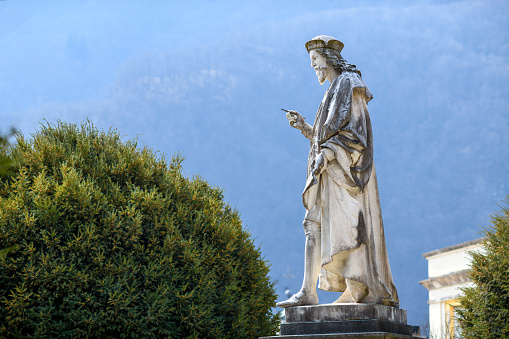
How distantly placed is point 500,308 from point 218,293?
464cm

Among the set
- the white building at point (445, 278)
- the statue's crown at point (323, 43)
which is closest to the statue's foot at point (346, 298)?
the statue's crown at point (323, 43)

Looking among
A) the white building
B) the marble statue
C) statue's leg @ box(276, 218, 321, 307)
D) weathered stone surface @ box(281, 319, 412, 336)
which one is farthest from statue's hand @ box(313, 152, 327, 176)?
the white building

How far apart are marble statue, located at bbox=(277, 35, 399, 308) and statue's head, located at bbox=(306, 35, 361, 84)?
0.16 metres

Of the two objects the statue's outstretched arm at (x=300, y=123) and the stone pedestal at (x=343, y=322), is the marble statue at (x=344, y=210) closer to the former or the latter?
the stone pedestal at (x=343, y=322)

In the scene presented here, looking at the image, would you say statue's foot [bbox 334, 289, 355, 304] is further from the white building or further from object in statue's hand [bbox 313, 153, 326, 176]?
the white building

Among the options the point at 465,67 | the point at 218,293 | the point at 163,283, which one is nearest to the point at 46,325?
the point at 163,283

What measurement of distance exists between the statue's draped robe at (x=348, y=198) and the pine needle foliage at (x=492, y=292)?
13.2 ft

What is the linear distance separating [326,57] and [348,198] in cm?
165

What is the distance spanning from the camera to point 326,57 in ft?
22.7

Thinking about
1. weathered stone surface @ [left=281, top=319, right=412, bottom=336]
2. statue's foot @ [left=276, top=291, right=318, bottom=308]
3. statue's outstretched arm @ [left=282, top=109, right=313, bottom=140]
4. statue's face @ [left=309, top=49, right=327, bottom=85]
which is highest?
statue's face @ [left=309, top=49, right=327, bottom=85]

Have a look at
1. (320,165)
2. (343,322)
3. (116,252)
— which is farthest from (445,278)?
(343,322)

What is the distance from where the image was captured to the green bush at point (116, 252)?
9508 millimetres

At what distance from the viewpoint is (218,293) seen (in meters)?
10.9

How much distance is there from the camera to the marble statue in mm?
6234
